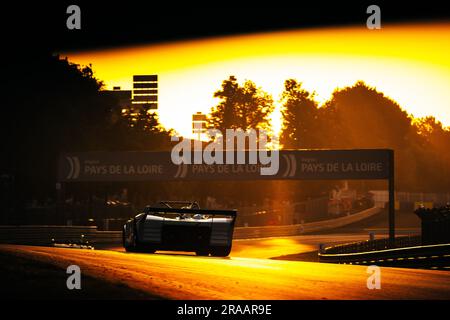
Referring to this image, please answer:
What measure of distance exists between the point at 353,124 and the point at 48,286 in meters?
147

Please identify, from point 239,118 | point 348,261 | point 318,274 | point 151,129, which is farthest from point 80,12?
point 239,118

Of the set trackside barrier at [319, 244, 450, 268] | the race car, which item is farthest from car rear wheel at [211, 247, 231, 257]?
trackside barrier at [319, 244, 450, 268]

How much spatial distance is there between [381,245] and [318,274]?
19.9 meters

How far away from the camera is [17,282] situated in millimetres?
10070

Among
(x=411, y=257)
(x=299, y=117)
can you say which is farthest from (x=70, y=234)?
(x=299, y=117)

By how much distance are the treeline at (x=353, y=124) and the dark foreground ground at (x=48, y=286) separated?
9558 centimetres

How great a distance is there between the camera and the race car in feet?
59.1

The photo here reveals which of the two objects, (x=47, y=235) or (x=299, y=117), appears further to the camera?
(x=299, y=117)

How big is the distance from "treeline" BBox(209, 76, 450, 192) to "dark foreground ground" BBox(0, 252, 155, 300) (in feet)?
314

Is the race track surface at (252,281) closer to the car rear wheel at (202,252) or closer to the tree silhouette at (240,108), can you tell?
the car rear wheel at (202,252)

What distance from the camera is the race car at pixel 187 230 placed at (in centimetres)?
1800

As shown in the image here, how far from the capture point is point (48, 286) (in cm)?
978

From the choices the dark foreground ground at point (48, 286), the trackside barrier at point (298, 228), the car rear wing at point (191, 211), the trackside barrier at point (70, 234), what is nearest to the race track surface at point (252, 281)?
the dark foreground ground at point (48, 286)

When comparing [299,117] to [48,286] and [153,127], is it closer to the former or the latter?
[153,127]
